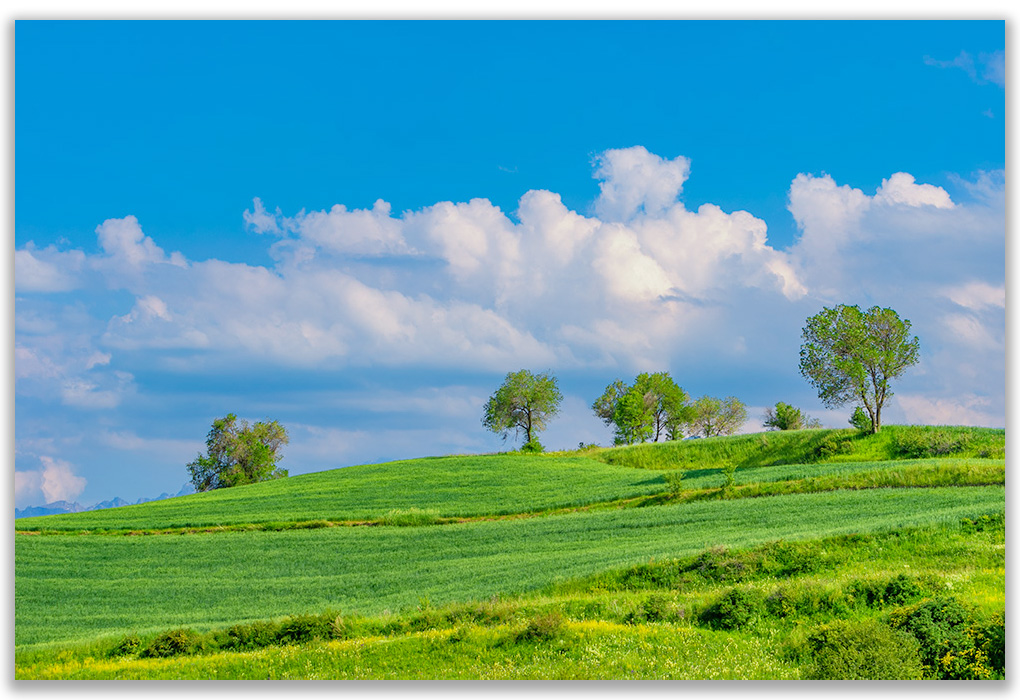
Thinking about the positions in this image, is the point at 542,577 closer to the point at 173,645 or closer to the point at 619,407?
the point at 173,645

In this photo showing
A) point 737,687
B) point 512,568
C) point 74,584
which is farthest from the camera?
point 74,584

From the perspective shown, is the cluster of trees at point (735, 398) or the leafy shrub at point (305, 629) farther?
the cluster of trees at point (735, 398)

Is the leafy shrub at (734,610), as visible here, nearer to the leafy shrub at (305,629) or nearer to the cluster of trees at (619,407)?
the leafy shrub at (305,629)

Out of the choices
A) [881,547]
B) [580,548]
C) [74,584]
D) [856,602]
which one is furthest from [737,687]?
[74,584]

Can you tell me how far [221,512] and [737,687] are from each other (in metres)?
37.4

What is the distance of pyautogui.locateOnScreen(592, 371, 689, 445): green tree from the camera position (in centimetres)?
8612

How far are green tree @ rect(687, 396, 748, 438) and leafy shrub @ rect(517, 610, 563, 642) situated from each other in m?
84.4

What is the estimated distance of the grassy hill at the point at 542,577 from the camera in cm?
1508

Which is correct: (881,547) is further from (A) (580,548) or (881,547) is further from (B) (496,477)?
(B) (496,477)

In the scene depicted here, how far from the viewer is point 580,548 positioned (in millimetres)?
27281

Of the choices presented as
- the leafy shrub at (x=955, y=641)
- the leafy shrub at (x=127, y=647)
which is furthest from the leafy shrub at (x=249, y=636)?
the leafy shrub at (x=955, y=641)

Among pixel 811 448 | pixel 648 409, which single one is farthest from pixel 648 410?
pixel 811 448

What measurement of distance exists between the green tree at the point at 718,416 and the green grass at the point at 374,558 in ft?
220

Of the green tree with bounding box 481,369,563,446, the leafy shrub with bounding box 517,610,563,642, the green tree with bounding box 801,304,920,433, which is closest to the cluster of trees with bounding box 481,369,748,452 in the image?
the green tree with bounding box 481,369,563,446
